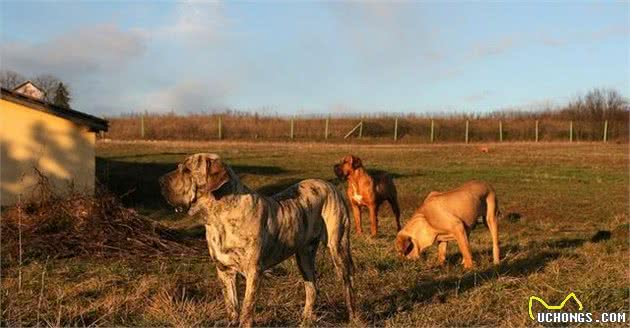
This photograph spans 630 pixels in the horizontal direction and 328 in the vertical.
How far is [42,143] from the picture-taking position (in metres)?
19.5

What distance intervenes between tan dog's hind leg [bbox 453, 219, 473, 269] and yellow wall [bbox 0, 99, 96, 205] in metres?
11.2

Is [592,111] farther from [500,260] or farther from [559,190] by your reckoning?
[500,260]

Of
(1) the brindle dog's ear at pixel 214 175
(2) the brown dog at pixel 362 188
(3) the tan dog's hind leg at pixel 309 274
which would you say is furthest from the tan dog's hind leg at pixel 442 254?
(1) the brindle dog's ear at pixel 214 175

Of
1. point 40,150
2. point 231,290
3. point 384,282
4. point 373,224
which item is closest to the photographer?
point 231,290

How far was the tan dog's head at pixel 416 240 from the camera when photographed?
11.2 m

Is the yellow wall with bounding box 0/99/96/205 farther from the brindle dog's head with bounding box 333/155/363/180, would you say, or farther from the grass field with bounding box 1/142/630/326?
the brindle dog's head with bounding box 333/155/363/180

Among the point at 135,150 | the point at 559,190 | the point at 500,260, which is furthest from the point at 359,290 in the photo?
the point at 135,150

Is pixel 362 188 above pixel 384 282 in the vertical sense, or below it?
above

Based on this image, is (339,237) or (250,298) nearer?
(250,298)

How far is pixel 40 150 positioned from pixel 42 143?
256 millimetres

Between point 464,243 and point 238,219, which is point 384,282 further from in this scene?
point 238,219

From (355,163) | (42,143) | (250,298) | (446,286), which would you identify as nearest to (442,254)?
(446,286)

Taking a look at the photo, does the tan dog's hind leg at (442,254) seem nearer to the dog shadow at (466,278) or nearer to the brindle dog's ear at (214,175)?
the dog shadow at (466,278)

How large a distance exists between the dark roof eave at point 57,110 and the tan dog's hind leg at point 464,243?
484 inches
